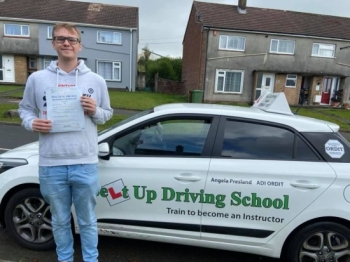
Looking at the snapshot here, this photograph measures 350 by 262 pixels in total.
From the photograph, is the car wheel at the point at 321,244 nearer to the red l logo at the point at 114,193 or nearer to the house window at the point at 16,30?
the red l logo at the point at 114,193

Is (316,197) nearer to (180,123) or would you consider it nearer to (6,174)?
(180,123)

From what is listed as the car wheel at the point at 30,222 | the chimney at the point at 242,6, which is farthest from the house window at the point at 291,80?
the car wheel at the point at 30,222

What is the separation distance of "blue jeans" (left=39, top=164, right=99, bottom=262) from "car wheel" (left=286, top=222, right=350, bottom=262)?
1795 mm

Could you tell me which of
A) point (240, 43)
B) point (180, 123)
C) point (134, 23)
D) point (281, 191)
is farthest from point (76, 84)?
point (134, 23)

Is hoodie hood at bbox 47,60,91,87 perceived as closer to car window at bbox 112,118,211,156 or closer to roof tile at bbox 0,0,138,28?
car window at bbox 112,118,211,156

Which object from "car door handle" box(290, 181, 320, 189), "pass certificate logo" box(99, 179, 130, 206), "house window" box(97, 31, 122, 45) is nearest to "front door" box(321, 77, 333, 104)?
"house window" box(97, 31, 122, 45)

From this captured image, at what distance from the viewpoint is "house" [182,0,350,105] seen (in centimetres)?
1992

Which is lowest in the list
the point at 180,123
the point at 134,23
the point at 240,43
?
the point at 180,123

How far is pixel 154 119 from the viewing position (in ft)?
8.99

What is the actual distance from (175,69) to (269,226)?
3211 cm

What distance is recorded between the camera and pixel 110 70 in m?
24.1

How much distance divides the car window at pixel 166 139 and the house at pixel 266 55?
1764 cm

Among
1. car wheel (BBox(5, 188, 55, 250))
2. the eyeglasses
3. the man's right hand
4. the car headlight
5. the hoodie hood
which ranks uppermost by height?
the eyeglasses

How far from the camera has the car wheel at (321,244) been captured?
2.50 m
